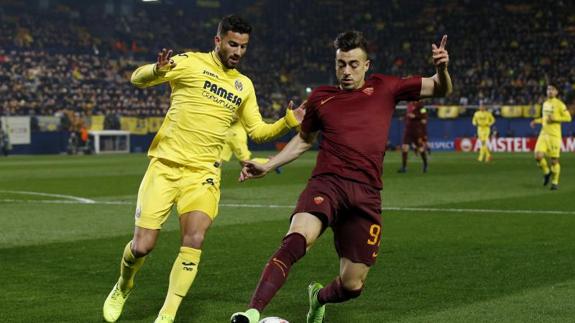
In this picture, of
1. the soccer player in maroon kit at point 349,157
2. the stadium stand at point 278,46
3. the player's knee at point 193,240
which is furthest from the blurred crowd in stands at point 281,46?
the soccer player in maroon kit at point 349,157

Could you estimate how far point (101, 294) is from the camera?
8516mm

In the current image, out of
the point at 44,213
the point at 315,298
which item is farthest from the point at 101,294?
the point at 44,213

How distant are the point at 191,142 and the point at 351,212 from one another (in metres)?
1.59

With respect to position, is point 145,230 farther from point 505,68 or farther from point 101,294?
point 505,68

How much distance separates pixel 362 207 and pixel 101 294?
9.86ft

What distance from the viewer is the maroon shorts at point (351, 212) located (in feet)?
21.1

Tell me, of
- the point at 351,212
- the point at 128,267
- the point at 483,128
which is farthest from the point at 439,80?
the point at 483,128

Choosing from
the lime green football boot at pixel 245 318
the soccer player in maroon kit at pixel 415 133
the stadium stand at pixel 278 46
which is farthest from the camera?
the stadium stand at pixel 278 46

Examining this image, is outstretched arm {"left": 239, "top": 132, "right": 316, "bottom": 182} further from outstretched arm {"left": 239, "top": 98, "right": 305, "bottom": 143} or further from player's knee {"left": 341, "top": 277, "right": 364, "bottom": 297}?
player's knee {"left": 341, "top": 277, "right": 364, "bottom": 297}

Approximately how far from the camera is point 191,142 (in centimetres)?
755

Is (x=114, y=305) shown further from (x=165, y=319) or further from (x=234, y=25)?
(x=234, y=25)

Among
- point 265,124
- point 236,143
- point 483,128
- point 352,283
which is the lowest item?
point 483,128

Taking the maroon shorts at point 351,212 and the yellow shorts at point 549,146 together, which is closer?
the maroon shorts at point 351,212

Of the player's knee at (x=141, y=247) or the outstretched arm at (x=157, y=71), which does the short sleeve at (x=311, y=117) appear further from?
the player's knee at (x=141, y=247)
